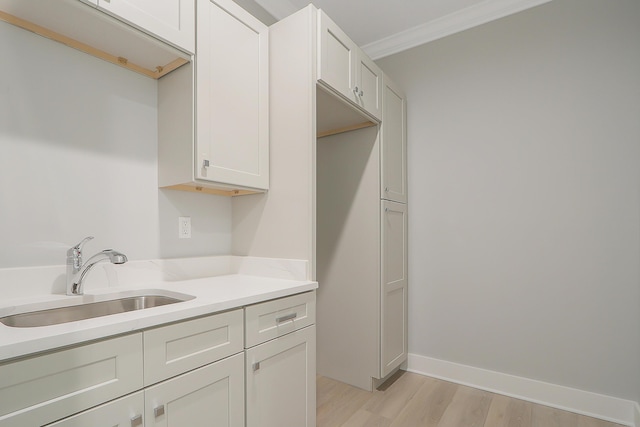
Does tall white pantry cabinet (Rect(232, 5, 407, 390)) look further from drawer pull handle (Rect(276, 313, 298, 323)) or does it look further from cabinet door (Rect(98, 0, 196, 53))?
cabinet door (Rect(98, 0, 196, 53))

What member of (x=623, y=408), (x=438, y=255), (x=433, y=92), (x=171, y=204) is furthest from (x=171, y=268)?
(x=623, y=408)

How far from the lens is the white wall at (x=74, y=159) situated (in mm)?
1218

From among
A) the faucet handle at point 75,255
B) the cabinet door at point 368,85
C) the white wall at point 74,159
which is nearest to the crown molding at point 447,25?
the cabinet door at point 368,85

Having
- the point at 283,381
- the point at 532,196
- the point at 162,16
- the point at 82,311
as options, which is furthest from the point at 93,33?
the point at 532,196

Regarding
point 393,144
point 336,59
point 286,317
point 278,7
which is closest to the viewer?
point 286,317

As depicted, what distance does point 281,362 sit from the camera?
1454 mm

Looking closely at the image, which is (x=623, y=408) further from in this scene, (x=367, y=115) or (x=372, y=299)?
(x=367, y=115)

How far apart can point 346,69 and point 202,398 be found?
1.82 meters

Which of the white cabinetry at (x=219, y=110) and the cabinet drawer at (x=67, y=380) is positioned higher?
the white cabinetry at (x=219, y=110)

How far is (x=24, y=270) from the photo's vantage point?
1.21 m

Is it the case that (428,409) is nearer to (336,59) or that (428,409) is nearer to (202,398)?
(202,398)

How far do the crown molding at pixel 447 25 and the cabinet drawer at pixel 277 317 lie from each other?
2283mm

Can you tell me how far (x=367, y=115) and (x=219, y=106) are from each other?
103 centimetres

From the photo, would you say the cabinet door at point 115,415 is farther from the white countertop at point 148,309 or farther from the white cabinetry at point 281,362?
the white cabinetry at point 281,362
